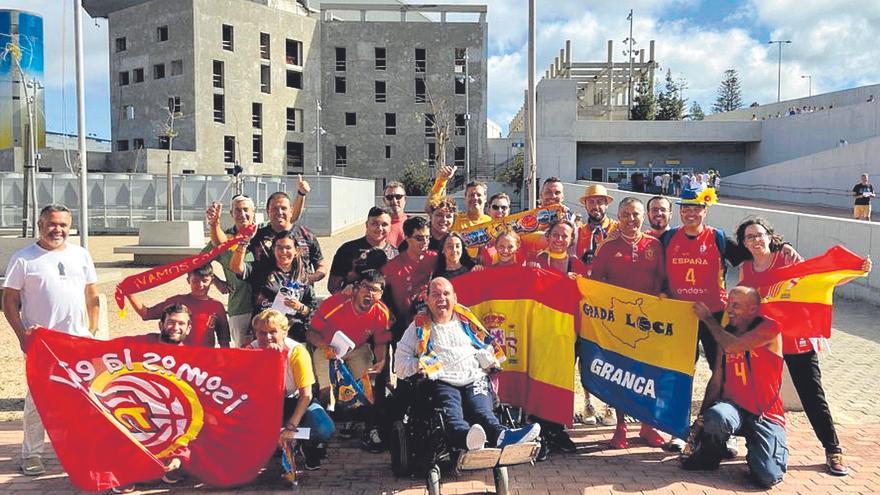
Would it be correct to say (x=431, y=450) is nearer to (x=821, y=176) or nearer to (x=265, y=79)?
(x=821, y=176)

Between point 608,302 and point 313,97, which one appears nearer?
point 608,302

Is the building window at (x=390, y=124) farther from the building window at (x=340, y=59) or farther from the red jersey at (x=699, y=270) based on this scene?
the red jersey at (x=699, y=270)

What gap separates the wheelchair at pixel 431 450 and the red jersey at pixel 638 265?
165 centimetres

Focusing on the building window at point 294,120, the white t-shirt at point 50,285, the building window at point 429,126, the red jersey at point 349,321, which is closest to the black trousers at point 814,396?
the red jersey at point 349,321

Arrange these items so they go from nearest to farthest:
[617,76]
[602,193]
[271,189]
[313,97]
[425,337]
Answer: [425,337] → [602,193] → [271,189] → [313,97] → [617,76]

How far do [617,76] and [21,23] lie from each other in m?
53.1

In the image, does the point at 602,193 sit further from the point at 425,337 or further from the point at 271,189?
the point at 271,189

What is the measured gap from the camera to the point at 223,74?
53.9 meters

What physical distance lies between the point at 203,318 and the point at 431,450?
91.4 inches

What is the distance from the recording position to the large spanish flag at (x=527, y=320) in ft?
19.8

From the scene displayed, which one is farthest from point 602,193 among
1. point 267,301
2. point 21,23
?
point 21,23

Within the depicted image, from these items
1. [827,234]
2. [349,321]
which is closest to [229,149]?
[827,234]

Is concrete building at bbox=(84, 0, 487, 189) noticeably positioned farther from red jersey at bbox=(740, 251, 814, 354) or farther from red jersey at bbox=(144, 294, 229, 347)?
red jersey at bbox=(740, 251, 814, 354)

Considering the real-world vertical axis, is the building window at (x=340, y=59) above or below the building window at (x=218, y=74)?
above
